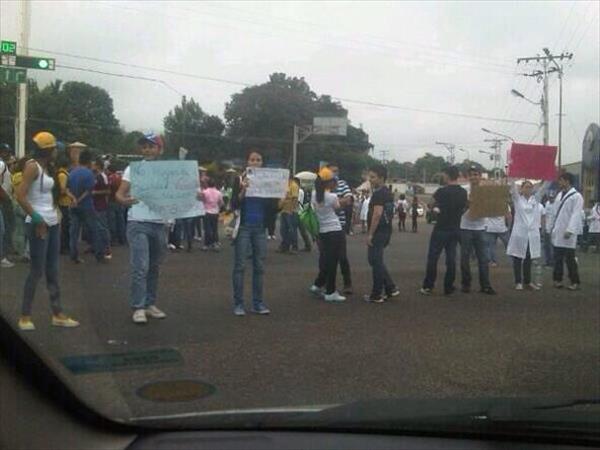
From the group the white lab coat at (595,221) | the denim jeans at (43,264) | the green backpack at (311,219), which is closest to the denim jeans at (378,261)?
the green backpack at (311,219)

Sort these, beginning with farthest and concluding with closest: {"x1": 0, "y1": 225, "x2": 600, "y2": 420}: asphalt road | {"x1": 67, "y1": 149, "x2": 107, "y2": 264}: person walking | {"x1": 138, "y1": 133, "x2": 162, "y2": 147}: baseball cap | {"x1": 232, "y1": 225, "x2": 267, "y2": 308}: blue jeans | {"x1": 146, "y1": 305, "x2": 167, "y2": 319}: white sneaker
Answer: {"x1": 67, "y1": 149, "x2": 107, "y2": 264}: person walking
{"x1": 232, "y1": 225, "x2": 267, "y2": 308}: blue jeans
{"x1": 146, "y1": 305, "x2": 167, "y2": 319}: white sneaker
{"x1": 138, "y1": 133, "x2": 162, "y2": 147}: baseball cap
{"x1": 0, "y1": 225, "x2": 600, "y2": 420}: asphalt road

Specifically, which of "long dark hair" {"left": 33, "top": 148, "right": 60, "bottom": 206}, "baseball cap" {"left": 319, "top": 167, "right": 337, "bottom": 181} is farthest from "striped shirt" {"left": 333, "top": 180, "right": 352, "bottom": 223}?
"long dark hair" {"left": 33, "top": 148, "right": 60, "bottom": 206}

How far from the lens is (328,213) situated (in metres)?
9.09

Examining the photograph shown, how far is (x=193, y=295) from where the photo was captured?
9062 mm

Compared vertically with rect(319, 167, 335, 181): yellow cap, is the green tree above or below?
above

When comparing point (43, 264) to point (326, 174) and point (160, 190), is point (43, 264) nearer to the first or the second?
point (160, 190)

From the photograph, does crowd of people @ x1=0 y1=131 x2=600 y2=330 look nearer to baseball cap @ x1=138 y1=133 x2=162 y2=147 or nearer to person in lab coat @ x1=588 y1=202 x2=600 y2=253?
baseball cap @ x1=138 y1=133 x2=162 y2=147

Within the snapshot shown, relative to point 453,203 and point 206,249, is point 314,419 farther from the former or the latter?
point 206,249

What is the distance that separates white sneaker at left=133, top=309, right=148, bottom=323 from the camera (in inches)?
278

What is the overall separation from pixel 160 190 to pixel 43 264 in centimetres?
121

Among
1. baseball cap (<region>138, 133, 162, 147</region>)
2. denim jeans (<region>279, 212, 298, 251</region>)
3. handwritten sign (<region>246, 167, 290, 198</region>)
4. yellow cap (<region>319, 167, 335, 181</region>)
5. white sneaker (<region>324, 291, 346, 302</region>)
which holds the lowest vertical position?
white sneaker (<region>324, 291, 346, 302</region>)

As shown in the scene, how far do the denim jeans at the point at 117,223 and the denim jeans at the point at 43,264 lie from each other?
25.8 ft

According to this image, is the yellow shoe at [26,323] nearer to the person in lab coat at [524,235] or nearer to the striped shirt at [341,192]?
the striped shirt at [341,192]

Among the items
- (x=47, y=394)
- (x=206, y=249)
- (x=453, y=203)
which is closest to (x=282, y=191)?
(x=453, y=203)
